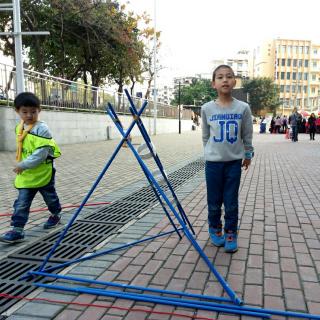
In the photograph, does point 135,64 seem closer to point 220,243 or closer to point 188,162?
point 188,162

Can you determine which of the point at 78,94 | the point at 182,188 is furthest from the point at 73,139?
the point at 182,188

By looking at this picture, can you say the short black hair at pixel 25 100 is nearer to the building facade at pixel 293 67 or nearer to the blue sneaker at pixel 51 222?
the blue sneaker at pixel 51 222

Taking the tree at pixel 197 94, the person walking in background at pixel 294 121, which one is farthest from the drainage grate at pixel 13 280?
the tree at pixel 197 94

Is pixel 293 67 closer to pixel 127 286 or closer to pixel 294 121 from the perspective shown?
pixel 294 121

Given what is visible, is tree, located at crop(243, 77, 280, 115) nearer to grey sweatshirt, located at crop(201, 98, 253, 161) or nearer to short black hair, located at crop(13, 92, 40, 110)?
grey sweatshirt, located at crop(201, 98, 253, 161)

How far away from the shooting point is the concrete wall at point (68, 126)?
1230 cm

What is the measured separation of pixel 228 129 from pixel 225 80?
1.48 ft

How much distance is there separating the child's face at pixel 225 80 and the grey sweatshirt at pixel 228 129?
0.16 meters

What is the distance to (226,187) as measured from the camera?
3572 mm

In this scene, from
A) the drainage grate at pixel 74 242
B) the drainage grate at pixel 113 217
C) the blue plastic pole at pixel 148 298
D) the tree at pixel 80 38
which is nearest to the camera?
the blue plastic pole at pixel 148 298

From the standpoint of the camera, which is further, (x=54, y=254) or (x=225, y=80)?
(x=54, y=254)

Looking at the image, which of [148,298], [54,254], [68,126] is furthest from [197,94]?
[148,298]

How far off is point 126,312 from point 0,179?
19.4ft

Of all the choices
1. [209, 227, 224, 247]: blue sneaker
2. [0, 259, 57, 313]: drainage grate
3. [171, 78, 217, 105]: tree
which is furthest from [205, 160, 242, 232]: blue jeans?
[171, 78, 217, 105]: tree
